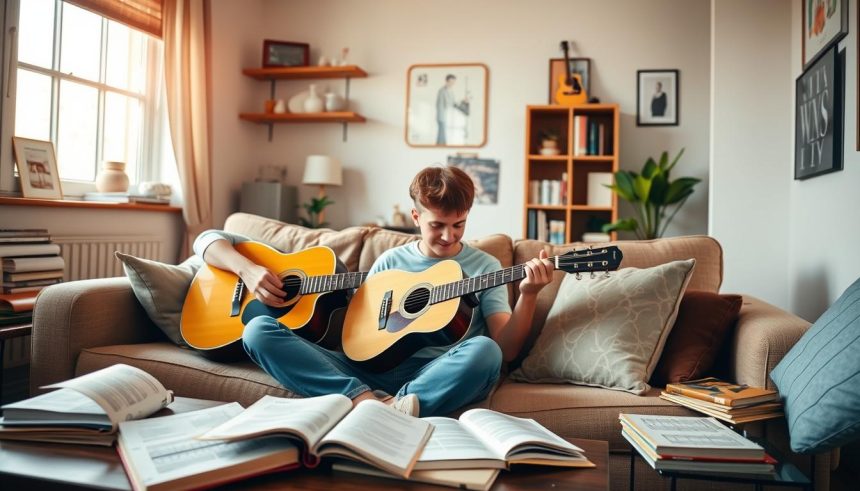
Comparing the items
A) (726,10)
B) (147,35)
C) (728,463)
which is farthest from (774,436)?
(147,35)

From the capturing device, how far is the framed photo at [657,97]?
4008mm

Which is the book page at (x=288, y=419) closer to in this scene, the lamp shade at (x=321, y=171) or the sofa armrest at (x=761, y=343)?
the sofa armrest at (x=761, y=343)

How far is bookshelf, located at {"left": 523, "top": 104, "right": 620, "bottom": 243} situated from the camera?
3.92 metres

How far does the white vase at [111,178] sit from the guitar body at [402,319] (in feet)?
6.61

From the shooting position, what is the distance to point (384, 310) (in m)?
1.72

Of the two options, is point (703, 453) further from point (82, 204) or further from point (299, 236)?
point (82, 204)

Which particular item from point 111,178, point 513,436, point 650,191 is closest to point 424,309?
point 513,436

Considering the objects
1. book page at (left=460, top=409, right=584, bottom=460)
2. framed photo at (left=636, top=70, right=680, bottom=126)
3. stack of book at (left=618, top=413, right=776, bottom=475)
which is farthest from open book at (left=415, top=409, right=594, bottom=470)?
framed photo at (left=636, top=70, right=680, bottom=126)

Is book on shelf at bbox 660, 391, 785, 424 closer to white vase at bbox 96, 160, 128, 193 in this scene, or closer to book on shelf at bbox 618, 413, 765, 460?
book on shelf at bbox 618, 413, 765, 460

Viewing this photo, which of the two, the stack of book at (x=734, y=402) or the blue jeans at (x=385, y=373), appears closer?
the stack of book at (x=734, y=402)

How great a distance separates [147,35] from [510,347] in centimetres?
296

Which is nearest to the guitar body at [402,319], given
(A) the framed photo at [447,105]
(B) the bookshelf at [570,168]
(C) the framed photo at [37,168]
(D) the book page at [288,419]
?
(D) the book page at [288,419]

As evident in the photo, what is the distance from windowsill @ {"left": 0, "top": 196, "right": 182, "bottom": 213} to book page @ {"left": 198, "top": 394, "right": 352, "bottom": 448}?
80.7 inches

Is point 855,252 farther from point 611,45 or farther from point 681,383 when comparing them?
point 611,45
